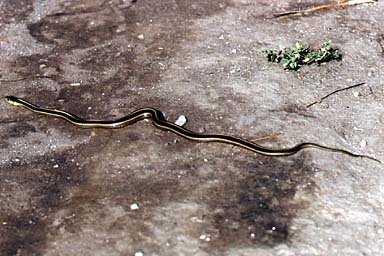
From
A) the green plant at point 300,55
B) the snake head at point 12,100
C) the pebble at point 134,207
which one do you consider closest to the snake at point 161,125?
the snake head at point 12,100

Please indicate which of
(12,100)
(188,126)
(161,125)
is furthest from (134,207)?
(12,100)

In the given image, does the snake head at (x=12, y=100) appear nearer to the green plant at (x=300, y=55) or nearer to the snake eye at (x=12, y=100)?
the snake eye at (x=12, y=100)

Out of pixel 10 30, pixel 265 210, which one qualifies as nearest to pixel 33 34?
pixel 10 30

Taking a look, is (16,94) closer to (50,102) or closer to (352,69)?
(50,102)

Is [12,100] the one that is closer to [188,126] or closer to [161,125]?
[161,125]

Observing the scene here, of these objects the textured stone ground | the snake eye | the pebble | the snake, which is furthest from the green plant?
the snake eye

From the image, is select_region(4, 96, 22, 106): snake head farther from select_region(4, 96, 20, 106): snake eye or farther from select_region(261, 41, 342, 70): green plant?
select_region(261, 41, 342, 70): green plant
